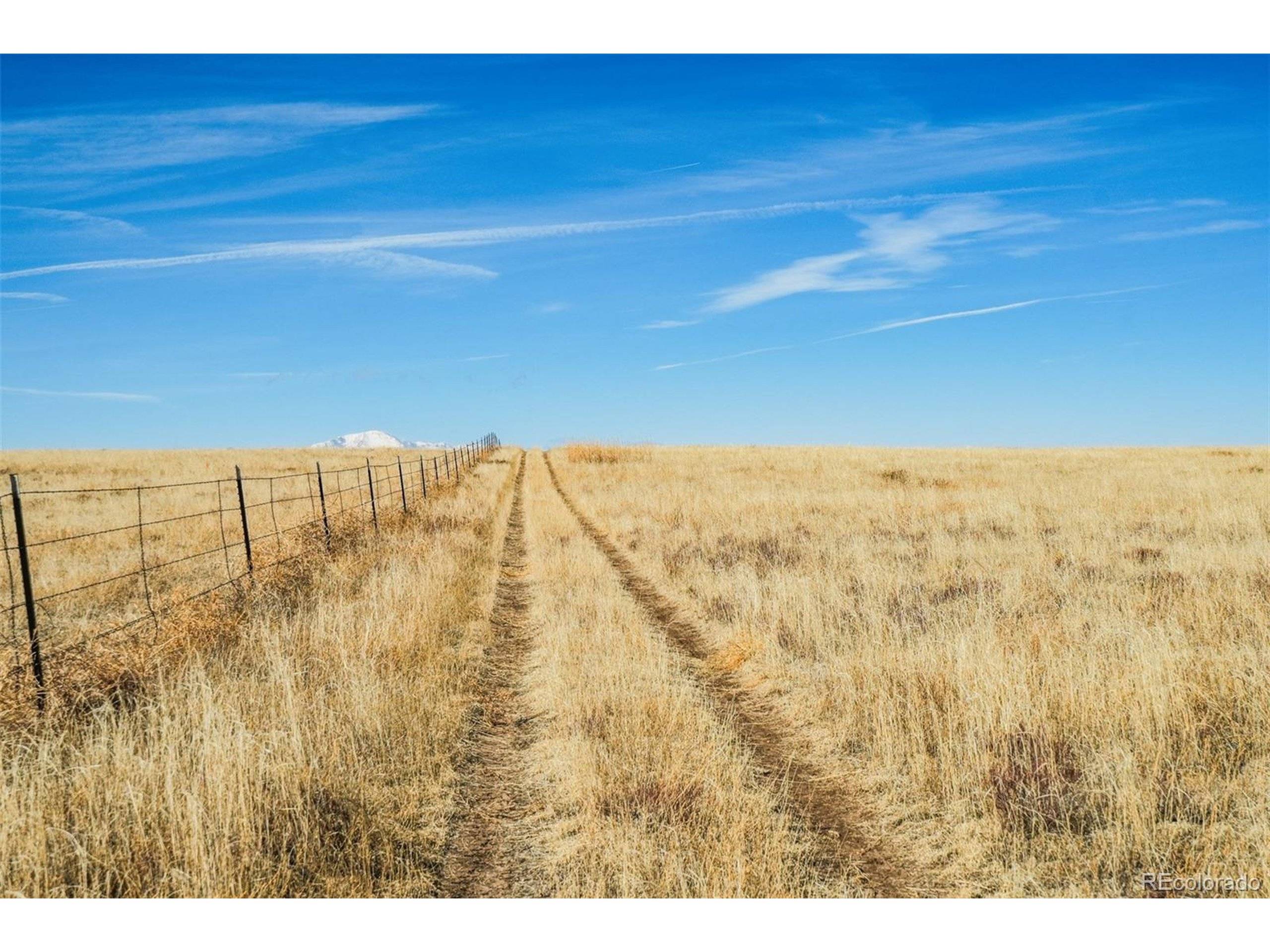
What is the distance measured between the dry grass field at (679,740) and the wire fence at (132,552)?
2.51 feet

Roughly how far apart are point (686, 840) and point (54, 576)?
14231 mm

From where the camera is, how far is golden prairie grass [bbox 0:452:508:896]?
411cm

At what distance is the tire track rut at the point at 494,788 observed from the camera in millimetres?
4426

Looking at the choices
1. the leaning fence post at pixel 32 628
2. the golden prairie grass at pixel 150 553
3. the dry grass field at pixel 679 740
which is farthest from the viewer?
the golden prairie grass at pixel 150 553

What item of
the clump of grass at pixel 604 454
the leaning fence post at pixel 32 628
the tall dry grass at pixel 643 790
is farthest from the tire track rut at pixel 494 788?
the clump of grass at pixel 604 454

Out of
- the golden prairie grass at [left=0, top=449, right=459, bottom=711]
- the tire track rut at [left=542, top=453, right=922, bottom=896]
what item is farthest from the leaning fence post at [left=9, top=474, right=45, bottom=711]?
the tire track rut at [left=542, top=453, right=922, bottom=896]

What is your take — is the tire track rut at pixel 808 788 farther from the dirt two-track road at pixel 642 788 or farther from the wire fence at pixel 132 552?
the wire fence at pixel 132 552

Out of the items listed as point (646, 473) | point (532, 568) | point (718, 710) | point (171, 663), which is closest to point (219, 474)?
point (646, 473)

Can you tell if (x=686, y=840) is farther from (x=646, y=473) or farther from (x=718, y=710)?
(x=646, y=473)

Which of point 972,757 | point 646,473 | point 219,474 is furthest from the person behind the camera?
point 219,474

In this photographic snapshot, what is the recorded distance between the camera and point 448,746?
6086 millimetres

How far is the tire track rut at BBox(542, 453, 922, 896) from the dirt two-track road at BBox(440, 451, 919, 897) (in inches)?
0.5

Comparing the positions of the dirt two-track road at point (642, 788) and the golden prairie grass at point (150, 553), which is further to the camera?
the golden prairie grass at point (150, 553)

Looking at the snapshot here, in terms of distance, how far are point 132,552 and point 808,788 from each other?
52.3ft
